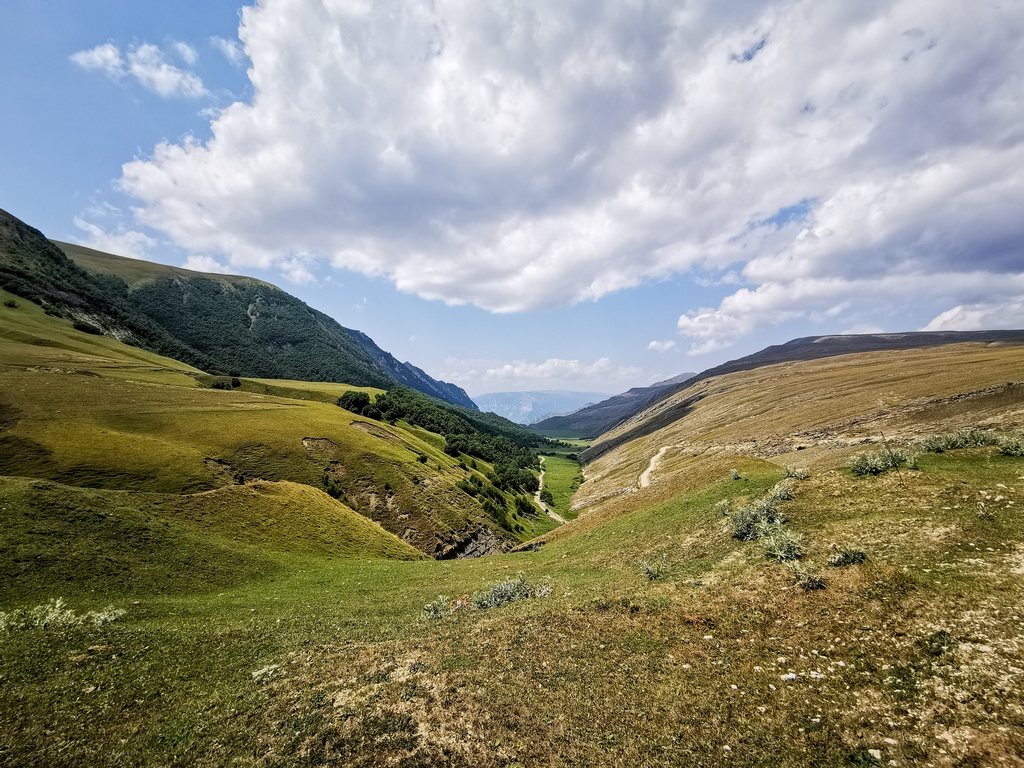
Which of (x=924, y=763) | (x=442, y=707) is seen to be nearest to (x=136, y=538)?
(x=442, y=707)

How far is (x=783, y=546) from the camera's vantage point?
67.8 feet

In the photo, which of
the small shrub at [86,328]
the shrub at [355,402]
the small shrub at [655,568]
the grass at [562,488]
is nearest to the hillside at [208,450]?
the grass at [562,488]

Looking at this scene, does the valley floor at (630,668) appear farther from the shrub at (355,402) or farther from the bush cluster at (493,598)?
the shrub at (355,402)

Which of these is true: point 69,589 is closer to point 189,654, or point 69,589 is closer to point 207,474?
point 189,654

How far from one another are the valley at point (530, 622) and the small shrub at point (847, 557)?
0.47 ft

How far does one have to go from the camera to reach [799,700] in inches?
458

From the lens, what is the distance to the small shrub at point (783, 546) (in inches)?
789

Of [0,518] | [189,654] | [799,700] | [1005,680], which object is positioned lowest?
[189,654]

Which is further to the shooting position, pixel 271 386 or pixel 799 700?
pixel 271 386

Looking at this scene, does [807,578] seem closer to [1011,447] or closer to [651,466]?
[1011,447]

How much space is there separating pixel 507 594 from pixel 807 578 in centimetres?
1588

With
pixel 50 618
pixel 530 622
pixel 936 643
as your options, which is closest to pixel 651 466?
pixel 530 622

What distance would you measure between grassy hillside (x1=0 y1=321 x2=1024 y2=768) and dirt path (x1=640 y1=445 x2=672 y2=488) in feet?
175

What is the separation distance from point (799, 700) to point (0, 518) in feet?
141
